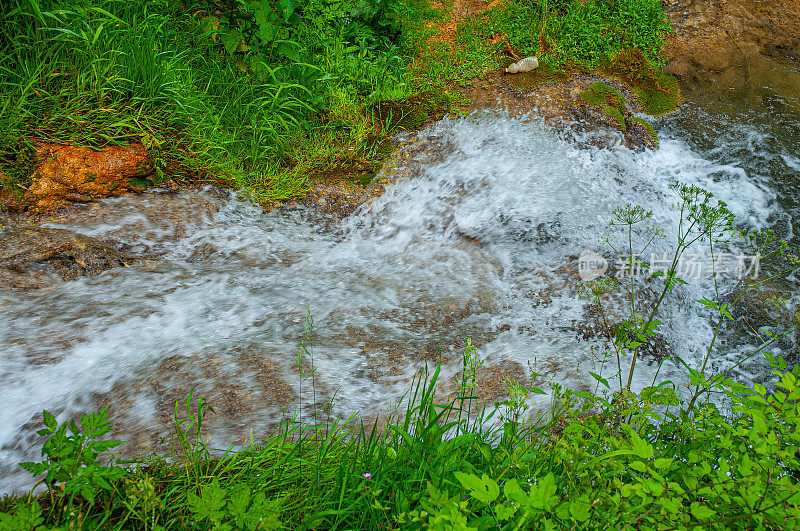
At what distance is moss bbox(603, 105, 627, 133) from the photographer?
4.46m

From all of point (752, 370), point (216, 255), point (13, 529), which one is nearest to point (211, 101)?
point (216, 255)

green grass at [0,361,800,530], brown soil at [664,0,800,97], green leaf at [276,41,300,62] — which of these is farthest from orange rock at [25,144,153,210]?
brown soil at [664,0,800,97]

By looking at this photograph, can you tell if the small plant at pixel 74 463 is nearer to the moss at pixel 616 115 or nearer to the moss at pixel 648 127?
the moss at pixel 616 115

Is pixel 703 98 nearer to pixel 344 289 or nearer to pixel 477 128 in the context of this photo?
pixel 477 128

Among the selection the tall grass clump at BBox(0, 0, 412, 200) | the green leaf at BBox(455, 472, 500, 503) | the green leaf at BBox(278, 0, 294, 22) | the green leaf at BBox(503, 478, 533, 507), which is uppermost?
the green leaf at BBox(278, 0, 294, 22)

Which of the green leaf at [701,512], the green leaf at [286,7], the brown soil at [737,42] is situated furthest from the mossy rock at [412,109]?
the green leaf at [701,512]

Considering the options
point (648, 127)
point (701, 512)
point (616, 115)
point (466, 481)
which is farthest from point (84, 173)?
point (648, 127)

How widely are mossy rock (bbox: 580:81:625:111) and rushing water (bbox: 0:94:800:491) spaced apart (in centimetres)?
54

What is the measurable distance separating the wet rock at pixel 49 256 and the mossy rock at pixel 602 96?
4.23 m

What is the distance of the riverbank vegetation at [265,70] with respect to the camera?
127 inches

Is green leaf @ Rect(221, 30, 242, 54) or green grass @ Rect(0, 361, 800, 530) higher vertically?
green leaf @ Rect(221, 30, 242, 54)

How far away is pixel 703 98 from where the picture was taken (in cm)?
496

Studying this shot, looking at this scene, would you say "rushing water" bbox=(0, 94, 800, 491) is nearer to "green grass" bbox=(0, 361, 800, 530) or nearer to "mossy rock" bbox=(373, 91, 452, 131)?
"mossy rock" bbox=(373, 91, 452, 131)

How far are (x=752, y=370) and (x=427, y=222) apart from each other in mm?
2364
